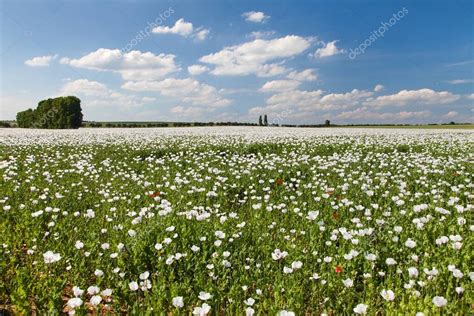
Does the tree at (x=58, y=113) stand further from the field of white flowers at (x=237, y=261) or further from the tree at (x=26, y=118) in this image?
the field of white flowers at (x=237, y=261)

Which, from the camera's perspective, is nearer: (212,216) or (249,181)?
(212,216)

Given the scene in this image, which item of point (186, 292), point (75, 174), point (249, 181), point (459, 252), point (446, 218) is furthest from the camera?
point (75, 174)

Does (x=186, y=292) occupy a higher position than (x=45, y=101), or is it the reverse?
(x=45, y=101)

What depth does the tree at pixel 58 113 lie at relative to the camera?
166ft

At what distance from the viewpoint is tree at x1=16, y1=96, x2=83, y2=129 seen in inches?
1994

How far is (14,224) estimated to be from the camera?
6.59 m

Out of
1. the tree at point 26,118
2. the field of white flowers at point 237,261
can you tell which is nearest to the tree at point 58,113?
the tree at point 26,118

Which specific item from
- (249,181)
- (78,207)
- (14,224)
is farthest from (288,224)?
(14,224)

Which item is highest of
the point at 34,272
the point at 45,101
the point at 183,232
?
the point at 45,101

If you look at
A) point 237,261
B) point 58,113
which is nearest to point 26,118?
point 58,113

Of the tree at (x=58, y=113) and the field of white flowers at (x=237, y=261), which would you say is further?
the tree at (x=58, y=113)

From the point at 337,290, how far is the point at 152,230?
262 centimetres

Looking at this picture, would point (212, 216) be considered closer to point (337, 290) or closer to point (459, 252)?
point (337, 290)

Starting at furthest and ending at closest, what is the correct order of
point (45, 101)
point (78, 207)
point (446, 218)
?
point (45, 101)
point (78, 207)
point (446, 218)
